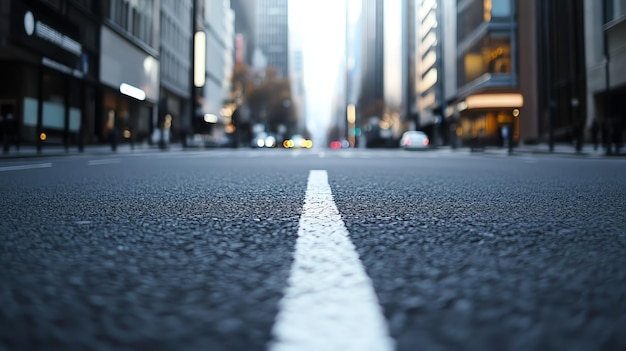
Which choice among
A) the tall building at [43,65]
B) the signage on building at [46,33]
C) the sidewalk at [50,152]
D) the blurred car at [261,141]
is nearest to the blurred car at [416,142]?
the sidewalk at [50,152]

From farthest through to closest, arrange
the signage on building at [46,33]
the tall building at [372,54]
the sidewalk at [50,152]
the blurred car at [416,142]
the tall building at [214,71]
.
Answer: the tall building at [372,54] < the tall building at [214,71] < the blurred car at [416,142] < the signage on building at [46,33] < the sidewalk at [50,152]

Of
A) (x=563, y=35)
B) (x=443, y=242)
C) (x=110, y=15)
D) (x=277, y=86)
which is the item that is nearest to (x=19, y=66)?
(x=110, y=15)

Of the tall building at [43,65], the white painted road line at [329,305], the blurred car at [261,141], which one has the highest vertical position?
the tall building at [43,65]

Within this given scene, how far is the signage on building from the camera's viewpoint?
2547 cm

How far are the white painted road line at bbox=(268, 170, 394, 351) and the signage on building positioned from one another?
23929mm

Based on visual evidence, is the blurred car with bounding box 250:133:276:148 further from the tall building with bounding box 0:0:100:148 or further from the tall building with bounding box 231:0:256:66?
the tall building with bounding box 231:0:256:66

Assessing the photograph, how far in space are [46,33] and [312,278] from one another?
1177 inches

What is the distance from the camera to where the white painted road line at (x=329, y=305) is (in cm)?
121

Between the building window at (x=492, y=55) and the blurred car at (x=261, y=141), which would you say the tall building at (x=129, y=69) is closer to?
the blurred car at (x=261, y=141)

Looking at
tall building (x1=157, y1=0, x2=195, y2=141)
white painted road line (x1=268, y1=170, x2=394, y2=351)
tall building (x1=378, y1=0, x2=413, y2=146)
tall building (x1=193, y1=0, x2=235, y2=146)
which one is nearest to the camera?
white painted road line (x1=268, y1=170, x2=394, y2=351)

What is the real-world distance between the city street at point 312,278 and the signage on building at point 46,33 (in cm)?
2303

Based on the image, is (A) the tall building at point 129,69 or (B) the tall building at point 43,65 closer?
(B) the tall building at point 43,65

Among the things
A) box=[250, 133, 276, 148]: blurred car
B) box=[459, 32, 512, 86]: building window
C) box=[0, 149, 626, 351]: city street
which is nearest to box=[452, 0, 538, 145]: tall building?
box=[459, 32, 512, 86]: building window

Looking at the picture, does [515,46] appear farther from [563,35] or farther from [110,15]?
[110,15]
